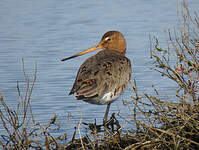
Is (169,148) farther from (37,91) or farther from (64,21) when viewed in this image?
(64,21)

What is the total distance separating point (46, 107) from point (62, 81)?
1.17m

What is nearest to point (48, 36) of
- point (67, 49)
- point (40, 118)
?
point (67, 49)

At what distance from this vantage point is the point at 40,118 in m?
7.39

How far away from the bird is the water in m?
0.45

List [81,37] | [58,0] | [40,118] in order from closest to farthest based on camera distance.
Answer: [40,118]
[81,37]
[58,0]

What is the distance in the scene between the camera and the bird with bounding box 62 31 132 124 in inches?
266

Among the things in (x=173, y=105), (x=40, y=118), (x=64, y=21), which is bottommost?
(x=40, y=118)

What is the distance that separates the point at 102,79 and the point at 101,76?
0.04 meters

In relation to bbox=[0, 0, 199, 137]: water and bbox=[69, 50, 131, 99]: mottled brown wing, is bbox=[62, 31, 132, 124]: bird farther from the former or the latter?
bbox=[0, 0, 199, 137]: water

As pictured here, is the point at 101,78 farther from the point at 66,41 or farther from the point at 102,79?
the point at 66,41

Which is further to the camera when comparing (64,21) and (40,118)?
(64,21)

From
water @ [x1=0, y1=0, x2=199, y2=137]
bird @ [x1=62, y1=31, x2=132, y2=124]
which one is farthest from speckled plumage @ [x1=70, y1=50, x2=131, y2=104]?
water @ [x1=0, y1=0, x2=199, y2=137]

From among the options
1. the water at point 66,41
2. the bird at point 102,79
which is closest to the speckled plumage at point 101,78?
the bird at point 102,79

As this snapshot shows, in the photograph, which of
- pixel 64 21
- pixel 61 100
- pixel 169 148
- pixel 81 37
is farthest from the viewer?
pixel 64 21
